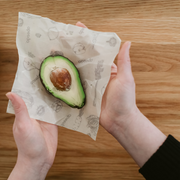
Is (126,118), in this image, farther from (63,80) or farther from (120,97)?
(63,80)

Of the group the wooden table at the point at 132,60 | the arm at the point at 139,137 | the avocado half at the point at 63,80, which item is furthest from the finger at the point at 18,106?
the arm at the point at 139,137

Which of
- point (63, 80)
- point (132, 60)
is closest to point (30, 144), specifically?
point (63, 80)

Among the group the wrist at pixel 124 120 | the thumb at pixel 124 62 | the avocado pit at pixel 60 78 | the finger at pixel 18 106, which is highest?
the thumb at pixel 124 62

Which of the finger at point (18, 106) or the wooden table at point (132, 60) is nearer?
the finger at point (18, 106)

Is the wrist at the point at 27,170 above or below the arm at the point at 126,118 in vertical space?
below

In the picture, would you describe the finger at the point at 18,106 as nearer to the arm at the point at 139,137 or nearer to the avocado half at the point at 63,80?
the avocado half at the point at 63,80

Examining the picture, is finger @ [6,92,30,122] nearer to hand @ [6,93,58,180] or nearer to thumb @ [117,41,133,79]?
hand @ [6,93,58,180]

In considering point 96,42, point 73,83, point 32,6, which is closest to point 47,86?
point 73,83

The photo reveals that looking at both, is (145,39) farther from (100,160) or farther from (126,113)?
(100,160)
